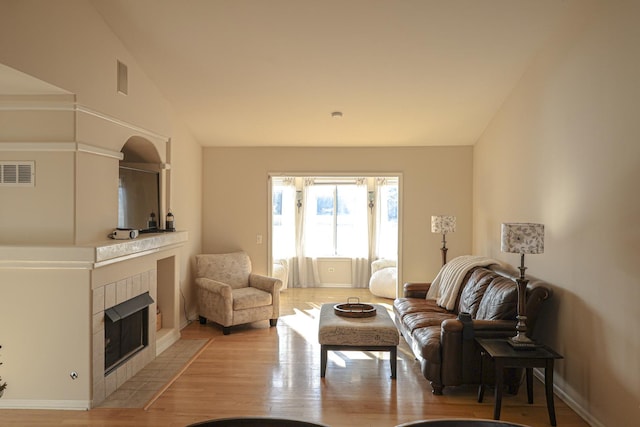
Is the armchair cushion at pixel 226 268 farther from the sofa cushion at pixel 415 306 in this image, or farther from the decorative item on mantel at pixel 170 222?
the sofa cushion at pixel 415 306

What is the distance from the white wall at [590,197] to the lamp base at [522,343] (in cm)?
39

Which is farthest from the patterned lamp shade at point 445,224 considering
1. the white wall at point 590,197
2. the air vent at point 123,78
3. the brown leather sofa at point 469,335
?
the air vent at point 123,78

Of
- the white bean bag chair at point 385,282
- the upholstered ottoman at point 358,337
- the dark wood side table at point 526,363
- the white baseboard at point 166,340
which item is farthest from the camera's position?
the white bean bag chair at point 385,282

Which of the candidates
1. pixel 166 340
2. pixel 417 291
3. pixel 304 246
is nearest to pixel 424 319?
pixel 417 291

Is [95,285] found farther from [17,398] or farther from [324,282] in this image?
[324,282]

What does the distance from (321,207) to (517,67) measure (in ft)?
16.1

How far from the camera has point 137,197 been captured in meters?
4.50

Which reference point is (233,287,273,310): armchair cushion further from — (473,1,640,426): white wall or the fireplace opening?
(473,1,640,426): white wall

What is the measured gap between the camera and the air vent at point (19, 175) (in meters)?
3.36

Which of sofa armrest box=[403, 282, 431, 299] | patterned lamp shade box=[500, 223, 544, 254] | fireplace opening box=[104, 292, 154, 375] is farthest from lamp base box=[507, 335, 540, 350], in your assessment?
fireplace opening box=[104, 292, 154, 375]

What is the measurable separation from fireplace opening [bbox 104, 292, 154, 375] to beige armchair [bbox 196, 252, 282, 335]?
1.13 m

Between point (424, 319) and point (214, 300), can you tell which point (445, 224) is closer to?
point (424, 319)

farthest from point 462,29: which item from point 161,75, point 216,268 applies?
point 216,268

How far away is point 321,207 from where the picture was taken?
8766mm
